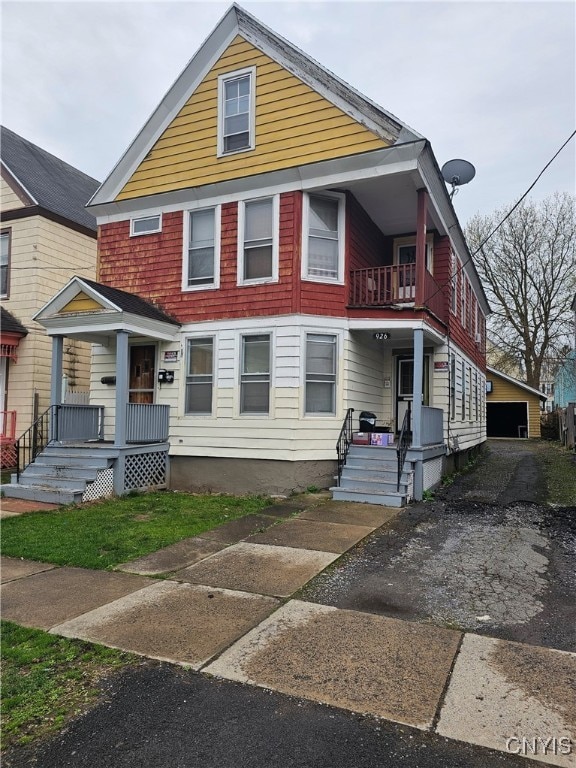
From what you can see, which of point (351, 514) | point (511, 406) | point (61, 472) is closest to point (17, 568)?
point (61, 472)

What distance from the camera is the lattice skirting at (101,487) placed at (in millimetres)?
9672

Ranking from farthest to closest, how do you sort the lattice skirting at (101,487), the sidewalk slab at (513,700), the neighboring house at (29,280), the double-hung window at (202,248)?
the neighboring house at (29,280) < the double-hung window at (202,248) < the lattice skirting at (101,487) < the sidewalk slab at (513,700)

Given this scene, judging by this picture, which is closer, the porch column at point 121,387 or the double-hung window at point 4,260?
the porch column at point 121,387

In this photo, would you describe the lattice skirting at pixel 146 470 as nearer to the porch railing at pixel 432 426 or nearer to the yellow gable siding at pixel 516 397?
the porch railing at pixel 432 426

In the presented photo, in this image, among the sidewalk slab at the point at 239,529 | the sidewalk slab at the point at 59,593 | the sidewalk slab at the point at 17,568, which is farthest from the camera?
the sidewalk slab at the point at 239,529

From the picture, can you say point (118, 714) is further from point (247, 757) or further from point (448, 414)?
point (448, 414)

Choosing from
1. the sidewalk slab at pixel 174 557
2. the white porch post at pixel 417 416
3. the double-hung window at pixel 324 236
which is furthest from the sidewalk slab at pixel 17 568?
the double-hung window at pixel 324 236

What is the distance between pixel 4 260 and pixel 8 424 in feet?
15.1

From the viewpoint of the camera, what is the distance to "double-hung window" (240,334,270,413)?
10633 millimetres

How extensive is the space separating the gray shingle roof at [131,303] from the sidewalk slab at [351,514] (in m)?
5.19

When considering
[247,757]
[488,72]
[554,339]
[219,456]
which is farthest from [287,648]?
[554,339]

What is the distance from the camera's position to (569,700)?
10.1 feet

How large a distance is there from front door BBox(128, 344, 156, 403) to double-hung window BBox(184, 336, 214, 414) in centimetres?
102

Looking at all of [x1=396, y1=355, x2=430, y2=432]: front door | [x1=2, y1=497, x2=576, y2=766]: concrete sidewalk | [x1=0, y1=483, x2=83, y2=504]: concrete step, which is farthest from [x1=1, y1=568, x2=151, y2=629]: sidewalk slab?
[x1=396, y1=355, x2=430, y2=432]: front door
